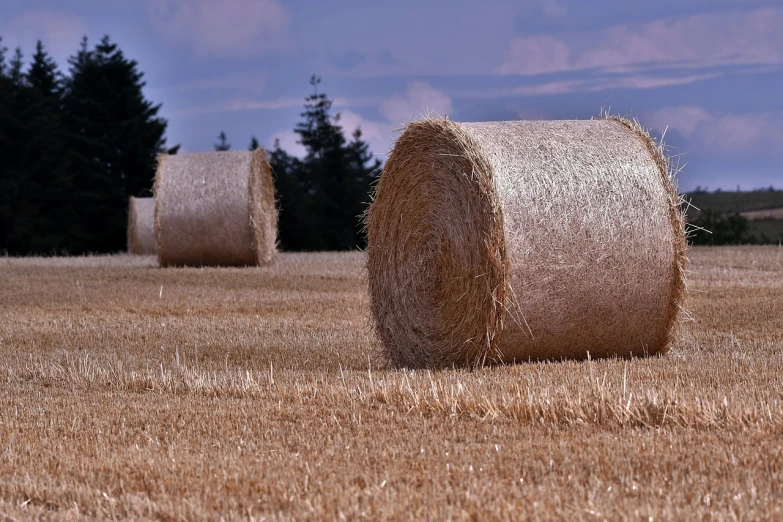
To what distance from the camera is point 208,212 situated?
19.5 meters

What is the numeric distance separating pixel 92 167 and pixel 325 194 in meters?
10.5

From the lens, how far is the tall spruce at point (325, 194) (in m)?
43.9

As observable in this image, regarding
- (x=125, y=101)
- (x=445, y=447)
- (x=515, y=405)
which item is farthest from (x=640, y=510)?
(x=125, y=101)

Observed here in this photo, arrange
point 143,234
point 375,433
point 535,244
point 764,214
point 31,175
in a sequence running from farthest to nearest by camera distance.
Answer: point 764,214 < point 31,175 < point 143,234 < point 535,244 < point 375,433

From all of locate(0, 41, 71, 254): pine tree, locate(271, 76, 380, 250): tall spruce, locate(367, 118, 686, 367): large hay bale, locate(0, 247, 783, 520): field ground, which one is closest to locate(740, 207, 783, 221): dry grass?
locate(271, 76, 380, 250): tall spruce

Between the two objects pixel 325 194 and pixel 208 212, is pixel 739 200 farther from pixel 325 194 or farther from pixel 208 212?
pixel 208 212

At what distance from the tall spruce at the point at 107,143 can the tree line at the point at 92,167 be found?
4cm

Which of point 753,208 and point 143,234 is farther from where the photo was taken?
point 753,208

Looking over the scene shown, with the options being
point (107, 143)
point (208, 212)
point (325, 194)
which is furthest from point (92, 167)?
point (208, 212)

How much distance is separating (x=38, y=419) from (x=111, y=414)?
0.47 meters

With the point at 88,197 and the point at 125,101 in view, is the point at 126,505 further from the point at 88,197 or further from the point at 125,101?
the point at 125,101

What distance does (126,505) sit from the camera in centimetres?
472

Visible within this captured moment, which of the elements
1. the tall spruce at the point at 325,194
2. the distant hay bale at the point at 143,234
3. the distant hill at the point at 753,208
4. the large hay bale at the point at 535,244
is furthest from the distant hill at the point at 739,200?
the large hay bale at the point at 535,244

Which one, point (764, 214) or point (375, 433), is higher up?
point (764, 214)
